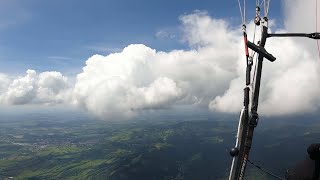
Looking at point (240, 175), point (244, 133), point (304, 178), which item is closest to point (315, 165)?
point (304, 178)

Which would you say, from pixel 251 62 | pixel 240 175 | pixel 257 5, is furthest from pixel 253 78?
pixel 240 175

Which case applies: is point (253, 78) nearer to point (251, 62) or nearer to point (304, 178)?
point (251, 62)

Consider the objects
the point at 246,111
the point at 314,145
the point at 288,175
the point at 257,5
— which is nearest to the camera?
the point at 314,145

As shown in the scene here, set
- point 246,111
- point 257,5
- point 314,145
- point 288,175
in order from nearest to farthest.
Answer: point 314,145 < point 288,175 < point 246,111 < point 257,5

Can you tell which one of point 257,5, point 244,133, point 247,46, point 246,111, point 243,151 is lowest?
point 243,151

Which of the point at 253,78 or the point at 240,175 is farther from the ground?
the point at 253,78

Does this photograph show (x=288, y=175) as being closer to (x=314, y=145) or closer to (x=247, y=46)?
(x=314, y=145)

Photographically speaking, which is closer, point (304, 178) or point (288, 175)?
point (304, 178)

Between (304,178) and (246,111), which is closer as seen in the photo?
(304,178)

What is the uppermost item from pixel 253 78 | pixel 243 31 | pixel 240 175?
pixel 243 31
